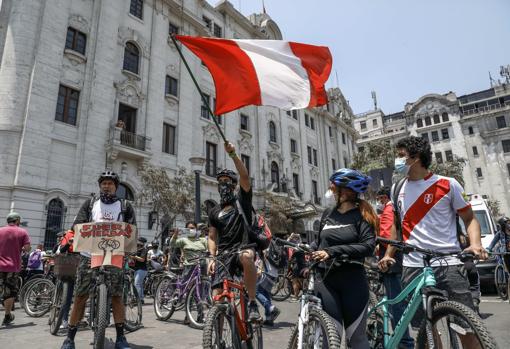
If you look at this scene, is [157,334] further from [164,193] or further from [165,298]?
[164,193]

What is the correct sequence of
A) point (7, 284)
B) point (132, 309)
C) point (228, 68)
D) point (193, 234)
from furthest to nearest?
point (193, 234), point (7, 284), point (132, 309), point (228, 68)

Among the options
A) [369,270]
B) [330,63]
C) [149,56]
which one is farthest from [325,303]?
[149,56]

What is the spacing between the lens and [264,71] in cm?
523

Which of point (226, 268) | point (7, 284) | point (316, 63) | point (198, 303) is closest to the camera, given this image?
point (226, 268)

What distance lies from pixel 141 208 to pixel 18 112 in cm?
622

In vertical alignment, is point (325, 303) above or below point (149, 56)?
below

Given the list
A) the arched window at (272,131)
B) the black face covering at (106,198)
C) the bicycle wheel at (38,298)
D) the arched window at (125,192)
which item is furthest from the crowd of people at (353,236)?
the arched window at (272,131)

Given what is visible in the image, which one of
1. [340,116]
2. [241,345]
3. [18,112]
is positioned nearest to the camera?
[241,345]

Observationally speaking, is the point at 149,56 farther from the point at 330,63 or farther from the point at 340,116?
the point at 340,116

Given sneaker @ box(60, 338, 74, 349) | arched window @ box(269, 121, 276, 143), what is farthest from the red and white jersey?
arched window @ box(269, 121, 276, 143)

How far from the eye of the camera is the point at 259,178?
2494 cm

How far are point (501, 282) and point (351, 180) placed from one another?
7.54 metres

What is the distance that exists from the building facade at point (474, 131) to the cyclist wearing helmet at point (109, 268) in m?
46.9

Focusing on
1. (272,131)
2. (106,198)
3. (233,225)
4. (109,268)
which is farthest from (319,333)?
(272,131)
